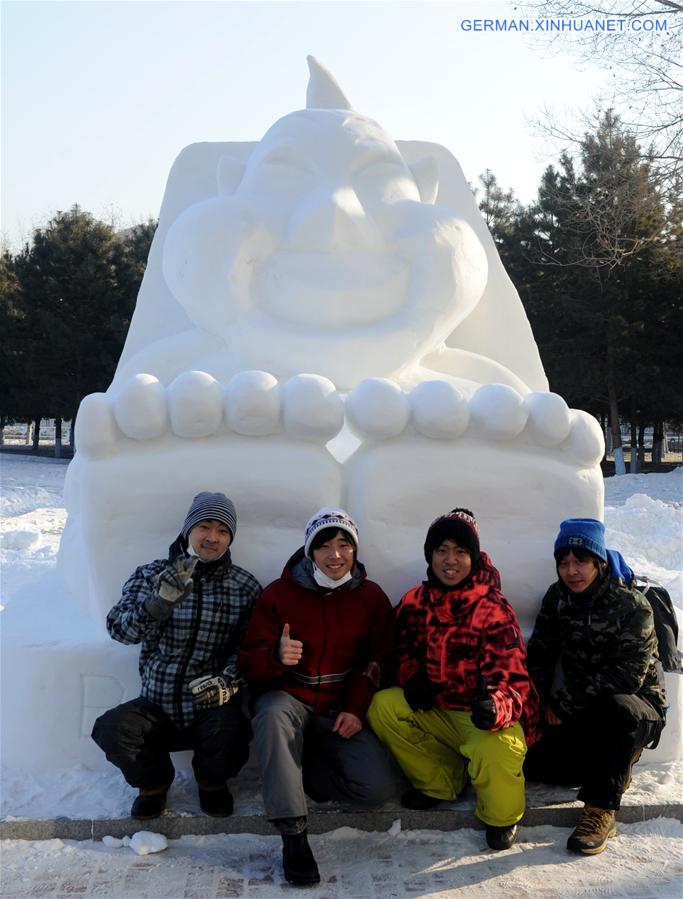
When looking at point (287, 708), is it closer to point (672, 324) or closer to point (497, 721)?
point (497, 721)

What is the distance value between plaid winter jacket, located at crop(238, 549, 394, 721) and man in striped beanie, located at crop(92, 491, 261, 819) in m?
0.11

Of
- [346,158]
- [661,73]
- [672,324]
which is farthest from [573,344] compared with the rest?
[346,158]

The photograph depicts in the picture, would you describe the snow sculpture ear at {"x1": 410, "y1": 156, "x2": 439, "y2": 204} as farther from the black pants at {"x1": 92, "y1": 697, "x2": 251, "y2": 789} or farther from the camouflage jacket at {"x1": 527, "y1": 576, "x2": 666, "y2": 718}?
the black pants at {"x1": 92, "y1": 697, "x2": 251, "y2": 789}

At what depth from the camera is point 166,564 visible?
261cm

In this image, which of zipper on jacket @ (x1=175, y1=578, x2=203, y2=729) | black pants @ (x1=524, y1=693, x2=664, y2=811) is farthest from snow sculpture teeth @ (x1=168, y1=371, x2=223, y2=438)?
black pants @ (x1=524, y1=693, x2=664, y2=811)

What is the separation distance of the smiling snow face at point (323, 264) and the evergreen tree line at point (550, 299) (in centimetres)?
925

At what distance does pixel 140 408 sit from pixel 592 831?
1.85 meters

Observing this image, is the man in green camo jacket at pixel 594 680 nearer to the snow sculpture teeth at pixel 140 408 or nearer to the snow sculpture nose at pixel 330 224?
the snow sculpture teeth at pixel 140 408

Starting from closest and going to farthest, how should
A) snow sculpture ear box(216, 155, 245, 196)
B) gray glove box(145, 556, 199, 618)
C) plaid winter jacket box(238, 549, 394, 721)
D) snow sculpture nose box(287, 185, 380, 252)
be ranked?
1. gray glove box(145, 556, 199, 618)
2. plaid winter jacket box(238, 549, 394, 721)
3. snow sculpture nose box(287, 185, 380, 252)
4. snow sculpture ear box(216, 155, 245, 196)

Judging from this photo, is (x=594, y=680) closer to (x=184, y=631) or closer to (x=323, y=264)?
(x=184, y=631)

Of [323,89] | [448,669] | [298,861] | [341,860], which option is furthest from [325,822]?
[323,89]

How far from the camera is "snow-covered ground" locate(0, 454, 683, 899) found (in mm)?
2154

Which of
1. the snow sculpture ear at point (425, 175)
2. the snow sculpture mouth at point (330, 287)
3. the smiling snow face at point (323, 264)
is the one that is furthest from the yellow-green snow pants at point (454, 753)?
the snow sculpture ear at point (425, 175)

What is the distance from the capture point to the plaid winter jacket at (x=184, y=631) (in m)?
2.50
